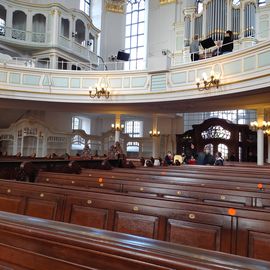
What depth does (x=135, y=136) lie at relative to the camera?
66.1 ft

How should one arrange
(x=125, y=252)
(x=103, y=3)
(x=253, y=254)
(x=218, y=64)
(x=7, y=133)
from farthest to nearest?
(x=103, y=3)
(x=7, y=133)
(x=218, y=64)
(x=253, y=254)
(x=125, y=252)

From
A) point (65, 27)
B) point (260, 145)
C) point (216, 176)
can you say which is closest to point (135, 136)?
point (65, 27)

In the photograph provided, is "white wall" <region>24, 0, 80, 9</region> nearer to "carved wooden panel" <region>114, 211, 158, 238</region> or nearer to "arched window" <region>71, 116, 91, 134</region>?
"arched window" <region>71, 116, 91, 134</region>

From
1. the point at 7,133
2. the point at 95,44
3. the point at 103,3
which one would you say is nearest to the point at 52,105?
the point at 7,133

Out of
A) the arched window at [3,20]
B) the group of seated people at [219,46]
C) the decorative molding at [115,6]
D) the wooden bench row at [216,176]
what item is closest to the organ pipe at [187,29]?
the group of seated people at [219,46]

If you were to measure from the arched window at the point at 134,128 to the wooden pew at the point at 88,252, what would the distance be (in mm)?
18472

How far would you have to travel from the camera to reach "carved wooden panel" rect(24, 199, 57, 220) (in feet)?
10.4

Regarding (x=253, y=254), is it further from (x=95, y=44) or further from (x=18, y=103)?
(x=95, y=44)

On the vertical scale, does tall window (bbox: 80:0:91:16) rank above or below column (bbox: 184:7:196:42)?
above

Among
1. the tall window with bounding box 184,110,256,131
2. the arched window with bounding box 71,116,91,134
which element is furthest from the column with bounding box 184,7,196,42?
the arched window with bounding box 71,116,91,134

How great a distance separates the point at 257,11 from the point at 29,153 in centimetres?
1357

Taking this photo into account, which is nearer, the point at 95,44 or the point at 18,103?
the point at 18,103

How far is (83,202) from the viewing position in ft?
9.85

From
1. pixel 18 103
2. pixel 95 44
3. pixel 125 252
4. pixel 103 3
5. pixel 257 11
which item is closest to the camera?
pixel 125 252
